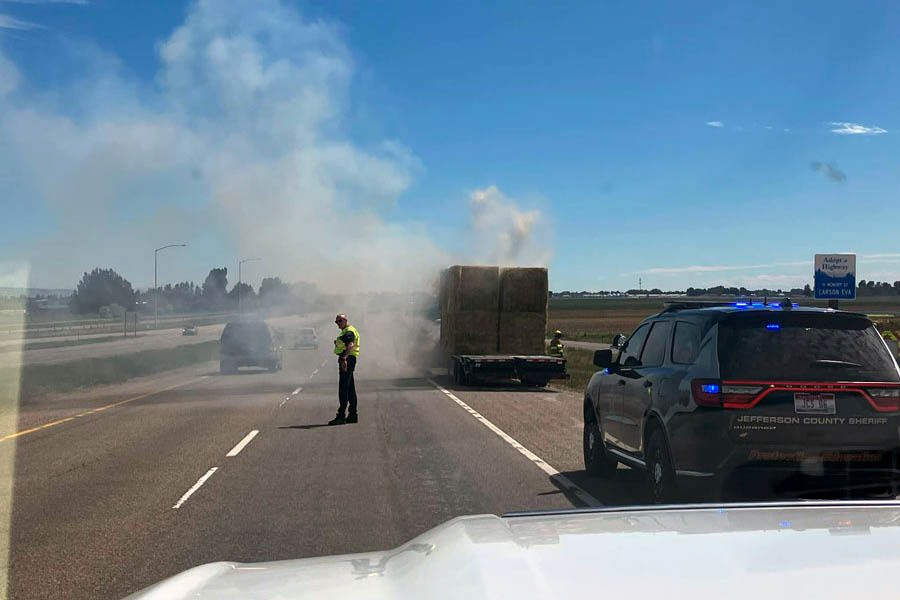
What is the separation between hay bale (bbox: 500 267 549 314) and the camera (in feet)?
86.8

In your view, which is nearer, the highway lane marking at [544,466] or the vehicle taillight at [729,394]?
the vehicle taillight at [729,394]

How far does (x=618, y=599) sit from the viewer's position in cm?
237

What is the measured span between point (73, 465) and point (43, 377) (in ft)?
64.0

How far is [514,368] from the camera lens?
25.3 m

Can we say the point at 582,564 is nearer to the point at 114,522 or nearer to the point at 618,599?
the point at 618,599

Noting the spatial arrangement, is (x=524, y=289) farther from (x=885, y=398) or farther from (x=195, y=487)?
(x=885, y=398)

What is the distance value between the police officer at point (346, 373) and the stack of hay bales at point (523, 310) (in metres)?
10.2

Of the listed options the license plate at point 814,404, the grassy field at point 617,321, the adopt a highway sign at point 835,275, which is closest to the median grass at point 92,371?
the adopt a highway sign at point 835,275

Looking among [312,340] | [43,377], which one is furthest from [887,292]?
[43,377]

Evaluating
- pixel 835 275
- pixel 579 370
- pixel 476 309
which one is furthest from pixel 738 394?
pixel 579 370

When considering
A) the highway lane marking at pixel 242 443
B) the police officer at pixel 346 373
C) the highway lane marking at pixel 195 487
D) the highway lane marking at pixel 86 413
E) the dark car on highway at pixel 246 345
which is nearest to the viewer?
the highway lane marking at pixel 195 487

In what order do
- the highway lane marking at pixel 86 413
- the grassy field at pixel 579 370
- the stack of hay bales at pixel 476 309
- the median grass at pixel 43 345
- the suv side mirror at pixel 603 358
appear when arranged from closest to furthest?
1. the suv side mirror at pixel 603 358
2. the highway lane marking at pixel 86 413
3. the stack of hay bales at pixel 476 309
4. the grassy field at pixel 579 370
5. the median grass at pixel 43 345

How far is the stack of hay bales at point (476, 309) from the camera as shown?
26578mm

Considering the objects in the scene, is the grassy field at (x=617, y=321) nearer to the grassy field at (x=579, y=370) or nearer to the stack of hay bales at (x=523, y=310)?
the grassy field at (x=579, y=370)
